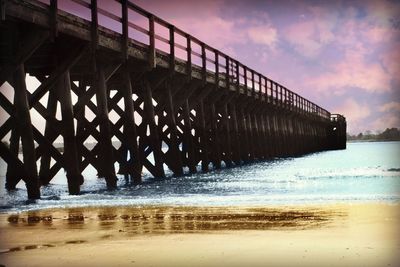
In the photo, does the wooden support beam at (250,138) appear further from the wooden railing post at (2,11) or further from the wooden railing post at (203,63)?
the wooden railing post at (2,11)

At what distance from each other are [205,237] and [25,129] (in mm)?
5553

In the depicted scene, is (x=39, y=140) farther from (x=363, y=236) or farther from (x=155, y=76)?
(x=363, y=236)

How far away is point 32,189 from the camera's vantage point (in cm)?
1024

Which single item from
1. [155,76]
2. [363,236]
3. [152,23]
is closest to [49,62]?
[152,23]

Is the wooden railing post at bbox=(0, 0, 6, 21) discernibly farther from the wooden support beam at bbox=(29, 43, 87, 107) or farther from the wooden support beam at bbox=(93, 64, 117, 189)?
the wooden support beam at bbox=(93, 64, 117, 189)

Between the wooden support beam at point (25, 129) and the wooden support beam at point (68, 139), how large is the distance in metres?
1.40

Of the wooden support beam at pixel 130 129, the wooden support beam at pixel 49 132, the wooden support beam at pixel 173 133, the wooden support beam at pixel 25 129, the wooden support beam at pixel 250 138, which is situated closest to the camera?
the wooden support beam at pixel 25 129

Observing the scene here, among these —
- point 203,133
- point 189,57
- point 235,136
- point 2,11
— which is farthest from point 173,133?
point 2,11

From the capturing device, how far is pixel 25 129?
10.1m

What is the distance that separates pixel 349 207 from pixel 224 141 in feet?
56.0

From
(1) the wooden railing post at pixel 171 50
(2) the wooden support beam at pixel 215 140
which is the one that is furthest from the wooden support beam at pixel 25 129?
(2) the wooden support beam at pixel 215 140

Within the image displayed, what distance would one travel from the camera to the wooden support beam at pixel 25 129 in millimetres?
10094

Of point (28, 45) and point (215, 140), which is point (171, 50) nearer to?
point (28, 45)

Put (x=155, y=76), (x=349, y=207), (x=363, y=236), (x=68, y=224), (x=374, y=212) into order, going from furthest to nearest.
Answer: (x=155, y=76)
(x=349, y=207)
(x=374, y=212)
(x=68, y=224)
(x=363, y=236)
